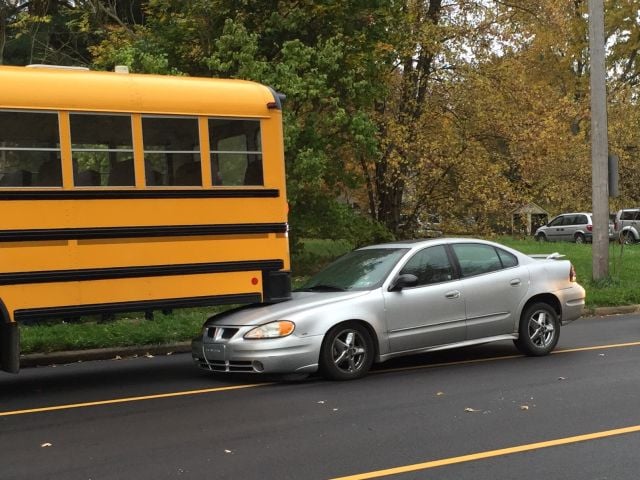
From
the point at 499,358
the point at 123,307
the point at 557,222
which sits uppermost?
the point at 123,307

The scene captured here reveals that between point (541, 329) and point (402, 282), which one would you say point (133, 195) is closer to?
point (402, 282)

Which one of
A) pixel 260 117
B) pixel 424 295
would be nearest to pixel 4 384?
pixel 260 117

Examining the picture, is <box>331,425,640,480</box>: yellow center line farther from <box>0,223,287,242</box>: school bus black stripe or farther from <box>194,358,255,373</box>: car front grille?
<box>0,223,287,242</box>: school bus black stripe

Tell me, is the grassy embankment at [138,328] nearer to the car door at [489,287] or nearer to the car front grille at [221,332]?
the car front grille at [221,332]

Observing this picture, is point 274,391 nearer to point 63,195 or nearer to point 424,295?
point 424,295

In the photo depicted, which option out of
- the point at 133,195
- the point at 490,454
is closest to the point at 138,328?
the point at 133,195

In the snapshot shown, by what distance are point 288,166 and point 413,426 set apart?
1001cm

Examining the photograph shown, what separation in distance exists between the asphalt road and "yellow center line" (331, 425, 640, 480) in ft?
0.05

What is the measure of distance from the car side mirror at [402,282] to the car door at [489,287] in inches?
30.3

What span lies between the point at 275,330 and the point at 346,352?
2.72 feet

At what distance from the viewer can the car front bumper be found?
8.12 m

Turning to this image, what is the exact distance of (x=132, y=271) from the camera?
804 cm

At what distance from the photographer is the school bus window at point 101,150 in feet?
25.9

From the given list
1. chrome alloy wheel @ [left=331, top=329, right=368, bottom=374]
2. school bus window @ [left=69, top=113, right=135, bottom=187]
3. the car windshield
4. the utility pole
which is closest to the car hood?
the car windshield
